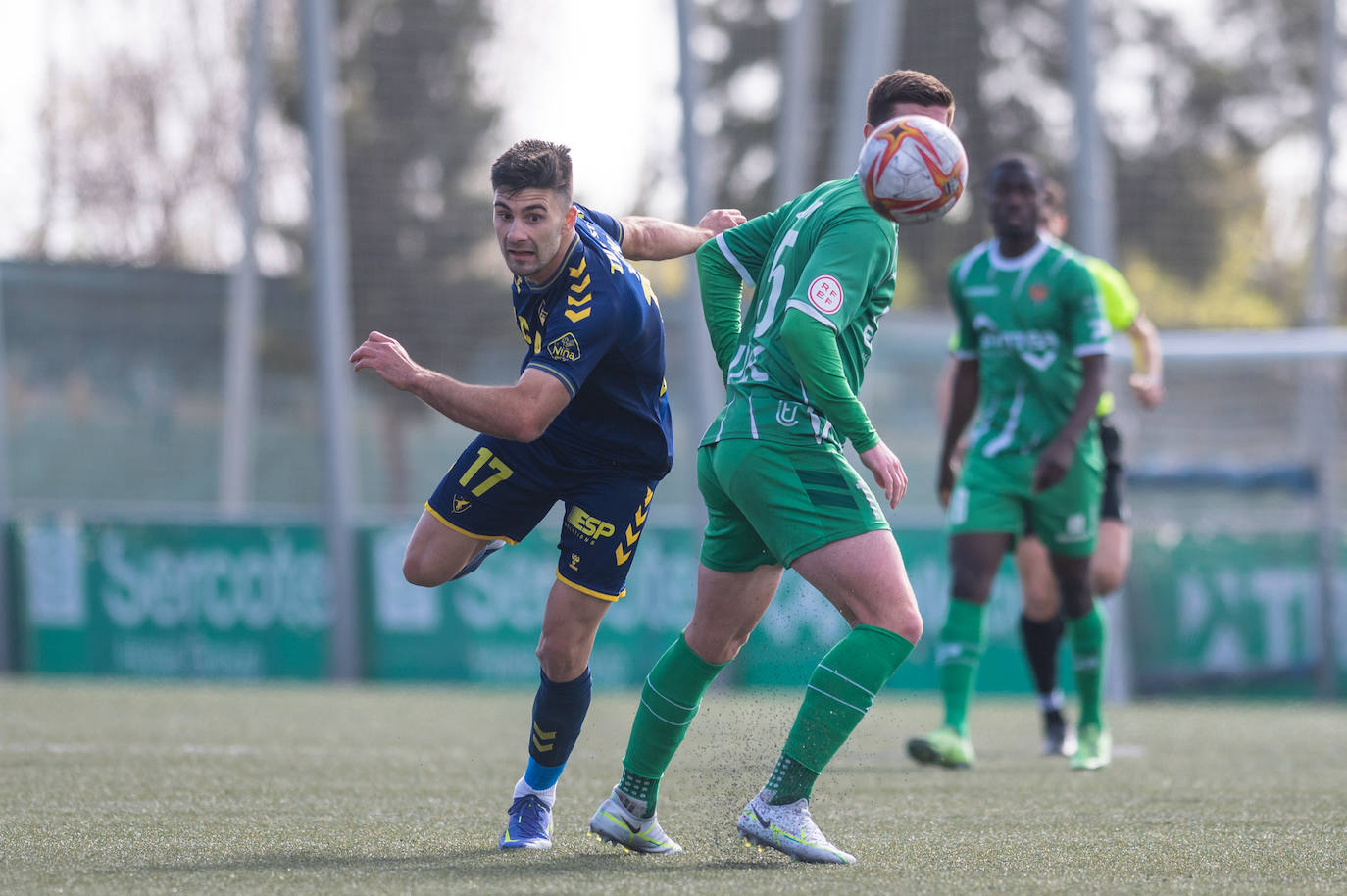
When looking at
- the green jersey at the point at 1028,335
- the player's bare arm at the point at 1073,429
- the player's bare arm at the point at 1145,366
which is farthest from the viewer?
the player's bare arm at the point at 1145,366

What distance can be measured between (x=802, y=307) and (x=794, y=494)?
45 centimetres

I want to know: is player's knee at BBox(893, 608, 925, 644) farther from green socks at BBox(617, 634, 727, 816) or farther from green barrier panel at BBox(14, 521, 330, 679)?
green barrier panel at BBox(14, 521, 330, 679)

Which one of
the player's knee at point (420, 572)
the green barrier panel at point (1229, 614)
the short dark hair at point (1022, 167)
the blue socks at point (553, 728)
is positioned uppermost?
the short dark hair at point (1022, 167)

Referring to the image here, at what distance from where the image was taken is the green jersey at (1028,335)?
6.89m

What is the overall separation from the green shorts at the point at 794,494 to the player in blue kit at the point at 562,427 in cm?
42

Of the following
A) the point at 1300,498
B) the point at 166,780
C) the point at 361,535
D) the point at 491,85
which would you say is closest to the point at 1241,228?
the point at 1300,498

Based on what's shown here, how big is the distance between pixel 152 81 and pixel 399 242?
406 centimetres

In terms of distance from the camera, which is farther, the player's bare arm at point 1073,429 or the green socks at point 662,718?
the player's bare arm at point 1073,429

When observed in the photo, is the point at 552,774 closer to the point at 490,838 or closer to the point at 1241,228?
the point at 490,838

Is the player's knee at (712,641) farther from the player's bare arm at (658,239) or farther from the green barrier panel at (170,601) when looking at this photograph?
the green barrier panel at (170,601)

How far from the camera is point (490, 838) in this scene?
4594 mm

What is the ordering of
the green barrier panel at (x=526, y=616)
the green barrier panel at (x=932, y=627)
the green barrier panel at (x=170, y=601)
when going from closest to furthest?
the green barrier panel at (x=932, y=627) < the green barrier panel at (x=526, y=616) < the green barrier panel at (x=170, y=601)

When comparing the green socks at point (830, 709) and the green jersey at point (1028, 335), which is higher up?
the green jersey at point (1028, 335)

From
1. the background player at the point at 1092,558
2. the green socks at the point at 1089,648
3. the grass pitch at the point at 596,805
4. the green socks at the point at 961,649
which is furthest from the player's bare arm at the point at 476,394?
the green socks at the point at 1089,648
